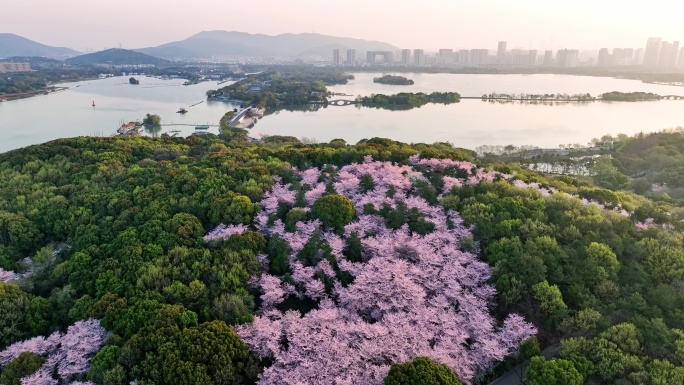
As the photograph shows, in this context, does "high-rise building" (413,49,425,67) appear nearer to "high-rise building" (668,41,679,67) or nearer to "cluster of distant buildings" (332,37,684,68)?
"cluster of distant buildings" (332,37,684,68)

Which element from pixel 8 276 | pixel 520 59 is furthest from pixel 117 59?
pixel 8 276

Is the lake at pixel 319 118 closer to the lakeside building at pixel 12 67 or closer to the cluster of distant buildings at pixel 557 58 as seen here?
the lakeside building at pixel 12 67

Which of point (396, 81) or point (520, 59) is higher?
point (520, 59)

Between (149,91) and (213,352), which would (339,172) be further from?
(149,91)

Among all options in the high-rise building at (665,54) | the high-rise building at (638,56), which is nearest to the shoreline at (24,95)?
the high-rise building at (665,54)

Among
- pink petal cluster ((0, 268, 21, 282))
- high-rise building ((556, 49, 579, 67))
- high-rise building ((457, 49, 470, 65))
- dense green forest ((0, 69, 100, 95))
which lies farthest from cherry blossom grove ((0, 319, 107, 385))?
high-rise building ((457, 49, 470, 65))

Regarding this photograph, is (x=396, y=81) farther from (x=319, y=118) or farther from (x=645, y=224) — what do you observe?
(x=645, y=224)
